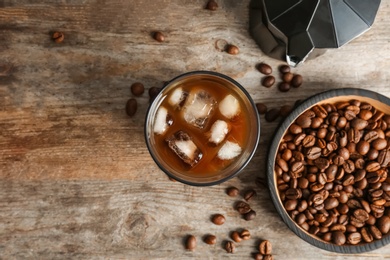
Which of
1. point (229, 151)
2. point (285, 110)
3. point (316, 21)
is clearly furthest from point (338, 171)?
point (316, 21)

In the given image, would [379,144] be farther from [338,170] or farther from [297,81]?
[297,81]

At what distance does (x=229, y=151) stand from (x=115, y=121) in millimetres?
356

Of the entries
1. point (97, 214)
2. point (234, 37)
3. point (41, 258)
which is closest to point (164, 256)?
point (97, 214)

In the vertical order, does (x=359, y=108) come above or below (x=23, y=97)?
above

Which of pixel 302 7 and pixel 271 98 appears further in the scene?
pixel 271 98

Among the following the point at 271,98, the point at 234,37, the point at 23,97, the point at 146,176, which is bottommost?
the point at 146,176

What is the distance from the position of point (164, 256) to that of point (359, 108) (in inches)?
26.6

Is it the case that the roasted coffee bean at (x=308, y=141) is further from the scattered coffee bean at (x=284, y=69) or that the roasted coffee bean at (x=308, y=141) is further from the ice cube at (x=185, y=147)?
the ice cube at (x=185, y=147)

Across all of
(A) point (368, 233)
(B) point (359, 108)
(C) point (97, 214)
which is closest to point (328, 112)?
(B) point (359, 108)

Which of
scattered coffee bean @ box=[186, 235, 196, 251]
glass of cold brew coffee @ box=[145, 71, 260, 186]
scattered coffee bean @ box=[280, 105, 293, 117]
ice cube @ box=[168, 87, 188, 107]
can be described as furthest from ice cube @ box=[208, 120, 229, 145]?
scattered coffee bean @ box=[186, 235, 196, 251]

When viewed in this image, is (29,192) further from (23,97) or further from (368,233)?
(368,233)

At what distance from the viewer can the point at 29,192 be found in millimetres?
1518

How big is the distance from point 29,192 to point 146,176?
13.2 inches

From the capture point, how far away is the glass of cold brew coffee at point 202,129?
134 cm
